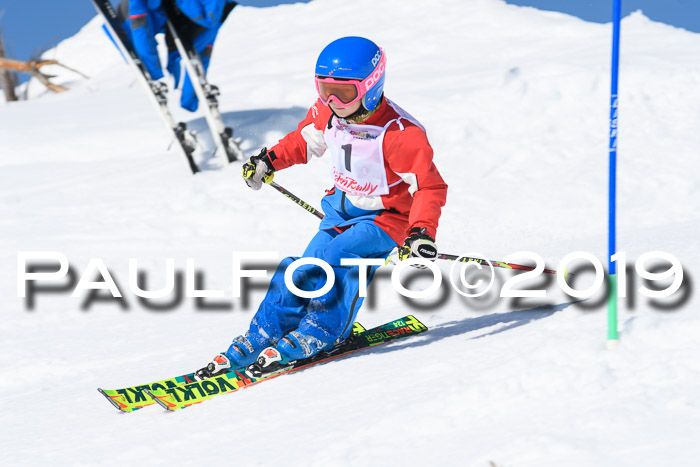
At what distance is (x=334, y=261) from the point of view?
3865mm

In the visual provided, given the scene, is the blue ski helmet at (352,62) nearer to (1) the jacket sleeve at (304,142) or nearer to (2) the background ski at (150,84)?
(1) the jacket sleeve at (304,142)

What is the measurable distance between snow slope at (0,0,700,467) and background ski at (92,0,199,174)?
380 millimetres

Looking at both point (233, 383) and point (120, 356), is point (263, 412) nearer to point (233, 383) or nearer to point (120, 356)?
point (233, 383)

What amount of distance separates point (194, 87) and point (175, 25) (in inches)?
32.3

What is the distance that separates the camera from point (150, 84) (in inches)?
346

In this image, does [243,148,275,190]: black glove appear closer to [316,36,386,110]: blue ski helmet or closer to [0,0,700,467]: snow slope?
[316,36,386,110]: blue ski helmet

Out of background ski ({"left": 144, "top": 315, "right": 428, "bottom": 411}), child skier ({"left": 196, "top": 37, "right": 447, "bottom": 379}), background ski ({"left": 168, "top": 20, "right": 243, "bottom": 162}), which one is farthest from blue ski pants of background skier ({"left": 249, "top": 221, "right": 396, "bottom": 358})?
background ski ({"left": 168, "top": 20, "right": 243, "bottom": 162})

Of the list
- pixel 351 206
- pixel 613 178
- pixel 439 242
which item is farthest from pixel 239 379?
pixel 439 242

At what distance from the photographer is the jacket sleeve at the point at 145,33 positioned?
8.54 meters

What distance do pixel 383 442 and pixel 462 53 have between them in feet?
34.3

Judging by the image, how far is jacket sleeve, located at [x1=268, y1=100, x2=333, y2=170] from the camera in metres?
4.16

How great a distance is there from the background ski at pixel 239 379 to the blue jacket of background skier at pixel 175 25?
579 cm

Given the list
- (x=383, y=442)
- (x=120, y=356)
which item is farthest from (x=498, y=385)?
(x=120, y=356)

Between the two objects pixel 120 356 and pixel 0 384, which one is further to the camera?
pixel 120 356
